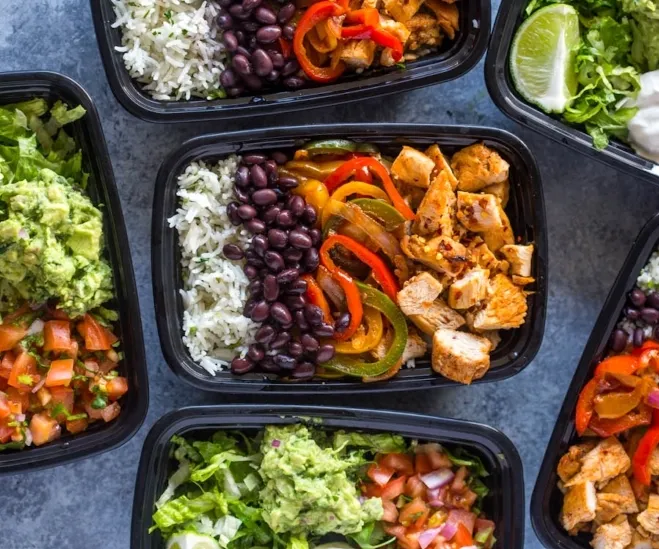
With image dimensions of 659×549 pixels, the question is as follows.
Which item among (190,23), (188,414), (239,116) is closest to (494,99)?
(239,116)

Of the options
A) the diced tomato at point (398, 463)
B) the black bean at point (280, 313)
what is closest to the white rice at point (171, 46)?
the black bean at point (280, 313)

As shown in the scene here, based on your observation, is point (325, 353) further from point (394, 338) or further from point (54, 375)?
point (54, 375)

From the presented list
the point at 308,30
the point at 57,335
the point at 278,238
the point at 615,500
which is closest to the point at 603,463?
the point at 615,500

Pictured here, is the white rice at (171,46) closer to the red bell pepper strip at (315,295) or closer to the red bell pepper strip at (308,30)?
the red bell pepper strip at (308,30)

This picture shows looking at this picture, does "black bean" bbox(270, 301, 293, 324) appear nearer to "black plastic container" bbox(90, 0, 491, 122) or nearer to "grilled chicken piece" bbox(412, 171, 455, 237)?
"grilled chicken piece" bbox(412, 171, 455, 237)

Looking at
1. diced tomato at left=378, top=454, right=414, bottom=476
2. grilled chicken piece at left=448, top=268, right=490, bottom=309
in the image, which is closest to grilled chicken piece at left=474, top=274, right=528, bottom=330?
grilled chicken piece at left=448, top=268, right=490, bottom=309

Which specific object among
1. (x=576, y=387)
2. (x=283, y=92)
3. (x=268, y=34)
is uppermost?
(x=268, y=34)
